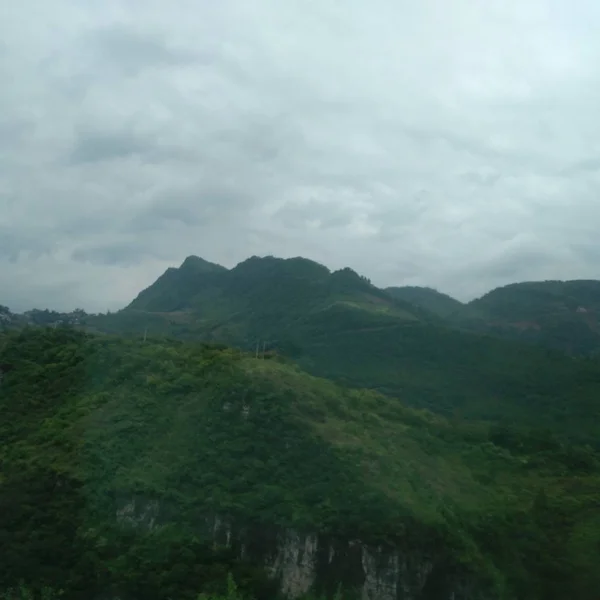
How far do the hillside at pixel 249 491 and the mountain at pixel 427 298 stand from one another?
9705 centimetres

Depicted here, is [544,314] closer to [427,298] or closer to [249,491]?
[427,298]

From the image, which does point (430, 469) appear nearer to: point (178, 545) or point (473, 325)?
point (178, 545)

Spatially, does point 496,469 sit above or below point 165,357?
below

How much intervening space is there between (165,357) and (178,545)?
34.0ft

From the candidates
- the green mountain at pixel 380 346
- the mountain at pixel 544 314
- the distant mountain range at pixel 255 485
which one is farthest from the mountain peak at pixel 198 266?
the distant mountain range at pixel 255 485

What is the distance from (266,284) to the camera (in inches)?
3816

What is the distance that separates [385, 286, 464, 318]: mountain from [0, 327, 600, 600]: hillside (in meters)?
97.0

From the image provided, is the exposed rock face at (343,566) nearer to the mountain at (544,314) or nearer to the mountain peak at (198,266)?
the mountain at (544,314)

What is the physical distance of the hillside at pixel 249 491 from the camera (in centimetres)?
1980

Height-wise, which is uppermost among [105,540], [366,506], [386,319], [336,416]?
[386,319]

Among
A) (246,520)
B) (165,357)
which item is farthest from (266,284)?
(246,520)

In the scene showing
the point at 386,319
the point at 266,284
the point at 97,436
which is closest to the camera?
the point at 97,436

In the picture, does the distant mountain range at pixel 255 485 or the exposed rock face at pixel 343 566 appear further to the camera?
the distant mountain range at pixel 255 485

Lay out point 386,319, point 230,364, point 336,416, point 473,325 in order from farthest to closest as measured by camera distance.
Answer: point 473,325, point 386,319, point 230,364, point 336,416
